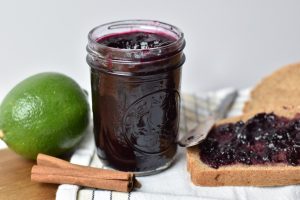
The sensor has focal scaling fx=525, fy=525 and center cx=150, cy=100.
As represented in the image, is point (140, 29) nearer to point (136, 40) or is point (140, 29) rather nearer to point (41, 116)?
point (136, 40)

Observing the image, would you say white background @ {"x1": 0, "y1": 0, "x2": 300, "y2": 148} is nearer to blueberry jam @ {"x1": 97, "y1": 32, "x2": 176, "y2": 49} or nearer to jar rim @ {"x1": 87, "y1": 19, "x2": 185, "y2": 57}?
jar rim @ {"x1": 87, "y1": 19, "x2": 185, "y2": 57}

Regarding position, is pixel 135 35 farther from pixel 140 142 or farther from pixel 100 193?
pixel 100 193

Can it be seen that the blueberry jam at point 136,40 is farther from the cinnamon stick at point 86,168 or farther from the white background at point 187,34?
the white background at point 187,34

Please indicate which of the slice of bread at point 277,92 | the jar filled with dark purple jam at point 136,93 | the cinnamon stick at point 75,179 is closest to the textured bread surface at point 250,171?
the slice of bread at point 277,92

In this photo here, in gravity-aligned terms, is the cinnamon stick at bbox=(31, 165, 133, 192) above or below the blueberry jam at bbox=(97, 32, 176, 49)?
below

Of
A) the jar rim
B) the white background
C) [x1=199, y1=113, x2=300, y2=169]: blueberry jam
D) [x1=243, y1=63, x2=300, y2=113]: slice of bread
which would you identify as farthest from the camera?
the white background

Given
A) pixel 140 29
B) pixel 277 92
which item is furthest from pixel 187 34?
pixel 140 29

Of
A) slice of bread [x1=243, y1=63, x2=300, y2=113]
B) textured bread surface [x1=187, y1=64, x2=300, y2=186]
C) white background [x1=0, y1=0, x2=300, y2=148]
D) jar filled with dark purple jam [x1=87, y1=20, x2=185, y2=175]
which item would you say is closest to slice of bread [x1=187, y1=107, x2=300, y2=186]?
textured bread surface [x1=187, y1=64, x2=300, y2=186]
